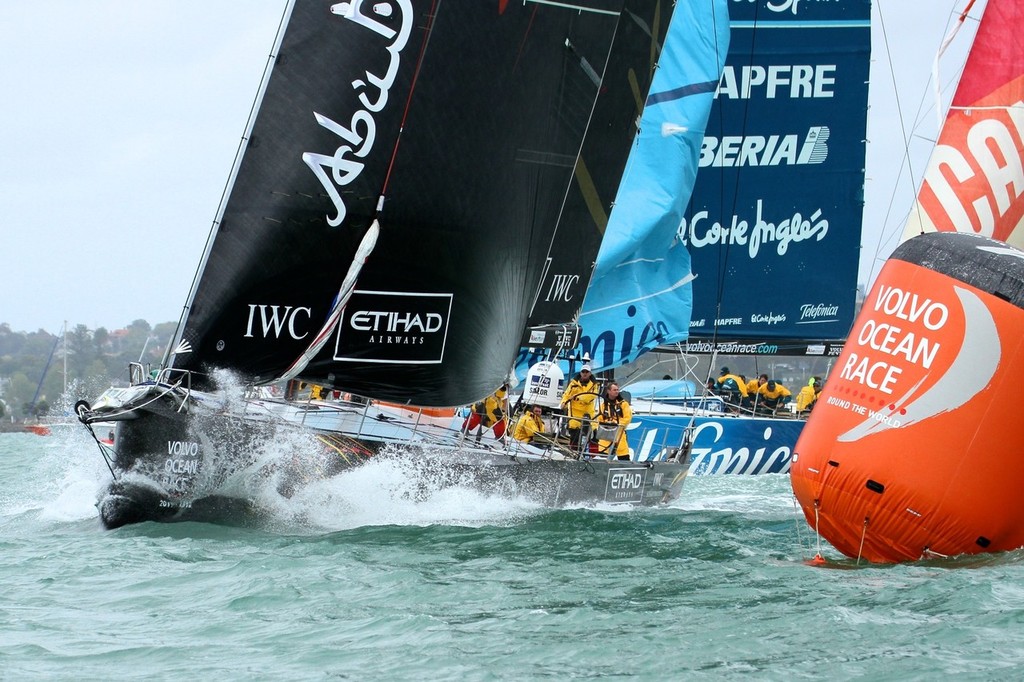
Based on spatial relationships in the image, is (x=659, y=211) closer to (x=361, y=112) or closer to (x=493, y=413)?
(x=493, y=413)

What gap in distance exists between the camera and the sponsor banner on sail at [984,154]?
1117 cm

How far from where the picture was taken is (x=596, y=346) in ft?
47.1

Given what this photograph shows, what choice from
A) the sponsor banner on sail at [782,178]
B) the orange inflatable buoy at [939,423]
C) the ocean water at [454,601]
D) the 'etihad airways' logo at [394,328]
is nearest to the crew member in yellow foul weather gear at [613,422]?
the ocean water at [454,601]

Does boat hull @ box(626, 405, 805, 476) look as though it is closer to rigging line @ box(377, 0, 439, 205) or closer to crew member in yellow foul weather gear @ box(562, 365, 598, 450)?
crew member in yellow foul weather gear @ box(562, 365, 598, 450)

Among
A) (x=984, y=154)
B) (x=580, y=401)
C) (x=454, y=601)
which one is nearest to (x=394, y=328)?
(x=580, y=401)

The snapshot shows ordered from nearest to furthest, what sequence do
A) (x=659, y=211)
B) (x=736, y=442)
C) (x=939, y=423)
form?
1. (x=939, y=423)
2. (x=659, y=211)
3. (x=736, y=442)

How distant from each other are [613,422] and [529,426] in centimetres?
83

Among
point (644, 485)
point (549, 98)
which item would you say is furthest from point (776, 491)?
point (549, 98)

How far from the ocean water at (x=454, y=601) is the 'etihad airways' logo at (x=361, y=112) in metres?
2.03

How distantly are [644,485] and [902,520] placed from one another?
4813 mm

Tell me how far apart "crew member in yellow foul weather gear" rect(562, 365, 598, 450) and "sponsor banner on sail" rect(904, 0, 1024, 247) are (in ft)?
9.48

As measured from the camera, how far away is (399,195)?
32.0ft

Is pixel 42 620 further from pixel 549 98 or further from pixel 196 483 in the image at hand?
pixel 549 98

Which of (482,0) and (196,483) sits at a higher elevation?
(482,0)
